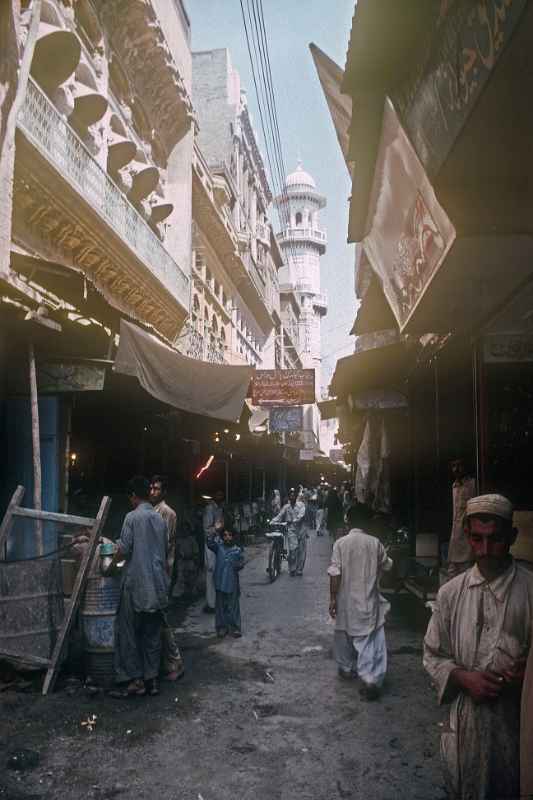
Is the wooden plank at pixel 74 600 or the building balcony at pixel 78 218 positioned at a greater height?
the building balcony at pixel 78 218

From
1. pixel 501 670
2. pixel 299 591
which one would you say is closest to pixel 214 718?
pixel 501 670

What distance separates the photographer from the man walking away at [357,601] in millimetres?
6336

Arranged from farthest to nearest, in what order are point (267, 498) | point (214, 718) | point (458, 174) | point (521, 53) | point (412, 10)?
point (267, 498) → point (214, 718) → point (458, 174) → point (412, 10) → point (521, 53)

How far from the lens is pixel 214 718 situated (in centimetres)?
546

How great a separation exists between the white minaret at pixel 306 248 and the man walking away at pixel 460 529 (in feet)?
230

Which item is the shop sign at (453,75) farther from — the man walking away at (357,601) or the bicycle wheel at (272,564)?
the bicycle wheel at (272,564)

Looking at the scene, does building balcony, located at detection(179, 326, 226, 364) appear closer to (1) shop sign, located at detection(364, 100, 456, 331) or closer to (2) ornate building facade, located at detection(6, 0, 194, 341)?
(2) ornate building facade, located at detection(6, 0, 194, 341)

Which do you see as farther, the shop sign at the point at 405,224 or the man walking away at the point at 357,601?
the man walking away at the point at 357,601

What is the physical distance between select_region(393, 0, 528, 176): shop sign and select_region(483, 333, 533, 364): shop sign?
9.21 ft

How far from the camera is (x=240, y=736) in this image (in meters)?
5.07

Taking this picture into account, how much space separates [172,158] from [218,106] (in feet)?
38.8

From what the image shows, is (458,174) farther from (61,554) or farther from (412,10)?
(61,554)

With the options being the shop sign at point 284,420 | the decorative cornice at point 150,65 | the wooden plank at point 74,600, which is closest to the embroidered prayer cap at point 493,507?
the wooden plank at point 74,600

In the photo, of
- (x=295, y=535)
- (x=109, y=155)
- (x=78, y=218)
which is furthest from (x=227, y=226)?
(x=295, y=535)
